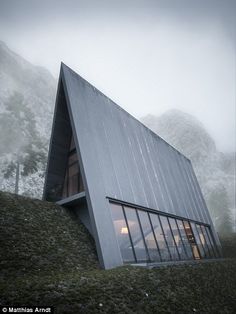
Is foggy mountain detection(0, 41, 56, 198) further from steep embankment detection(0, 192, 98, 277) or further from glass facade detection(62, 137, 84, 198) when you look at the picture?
steep embankment detection(0, 192, 98, 277)

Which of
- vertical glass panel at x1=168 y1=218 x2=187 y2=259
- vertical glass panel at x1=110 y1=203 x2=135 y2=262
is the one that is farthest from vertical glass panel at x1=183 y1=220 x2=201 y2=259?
vertical glass panel at x1=110 y1=203 x2=135 y2=262

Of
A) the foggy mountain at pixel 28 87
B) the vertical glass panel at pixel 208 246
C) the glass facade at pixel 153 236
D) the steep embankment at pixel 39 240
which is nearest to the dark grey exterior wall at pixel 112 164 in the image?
the glass facade at pixel 153 236

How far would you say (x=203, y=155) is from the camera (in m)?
107

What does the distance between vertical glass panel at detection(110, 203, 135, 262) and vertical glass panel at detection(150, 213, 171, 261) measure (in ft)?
9.26

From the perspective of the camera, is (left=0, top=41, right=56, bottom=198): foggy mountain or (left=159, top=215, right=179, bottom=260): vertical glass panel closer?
(left=159, top=215, right=179, bottom=260): vertical glass panel

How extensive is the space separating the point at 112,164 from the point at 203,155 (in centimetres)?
10096

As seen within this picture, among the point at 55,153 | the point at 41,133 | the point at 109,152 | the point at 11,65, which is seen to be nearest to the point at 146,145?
the point at 109,152

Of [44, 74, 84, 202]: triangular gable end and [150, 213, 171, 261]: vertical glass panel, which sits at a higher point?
[44, 74, 84, 202]: triangular gable end

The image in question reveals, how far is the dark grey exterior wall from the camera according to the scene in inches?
415

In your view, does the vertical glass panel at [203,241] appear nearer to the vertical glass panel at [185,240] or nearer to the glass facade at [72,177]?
the vertical glass panel at [185,240]

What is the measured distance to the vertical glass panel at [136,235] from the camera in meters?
11.3

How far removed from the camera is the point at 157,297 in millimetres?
7469

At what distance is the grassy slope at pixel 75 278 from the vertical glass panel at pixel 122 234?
51.8 inches

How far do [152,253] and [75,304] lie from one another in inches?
290
